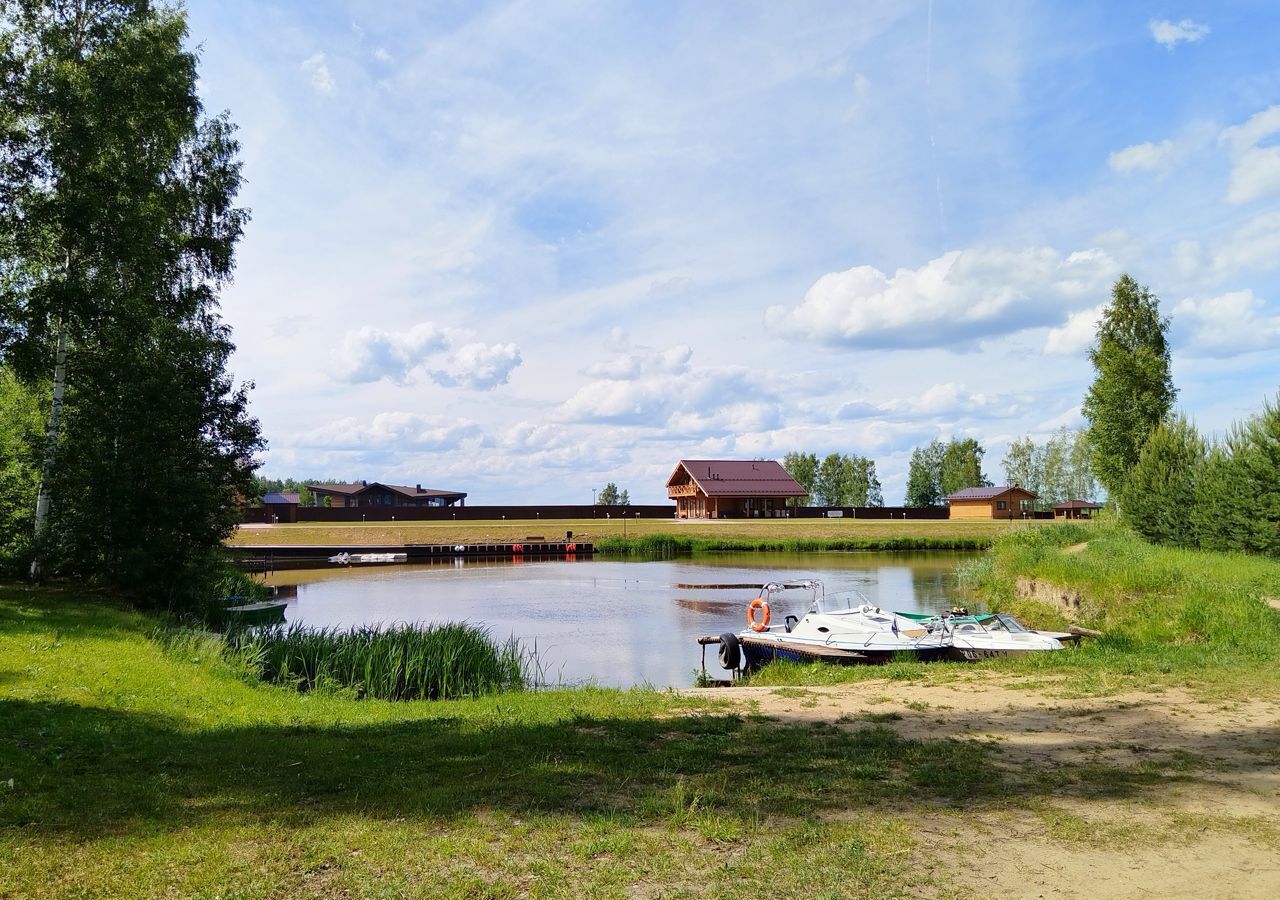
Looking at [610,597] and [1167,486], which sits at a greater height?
[1167,486]

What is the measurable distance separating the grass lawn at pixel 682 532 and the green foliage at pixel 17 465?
1699 inches

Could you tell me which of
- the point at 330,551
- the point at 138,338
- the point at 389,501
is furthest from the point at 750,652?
the point at 389,501

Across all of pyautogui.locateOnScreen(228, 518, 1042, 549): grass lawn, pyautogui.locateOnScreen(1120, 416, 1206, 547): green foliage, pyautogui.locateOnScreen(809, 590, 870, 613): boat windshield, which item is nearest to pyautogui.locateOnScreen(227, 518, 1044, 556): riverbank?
pyautogui.locateOnScreen(228, 518, 1042, 549): grass lawn

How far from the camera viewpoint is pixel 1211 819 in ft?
21.5

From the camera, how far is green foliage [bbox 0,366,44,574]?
745 inches

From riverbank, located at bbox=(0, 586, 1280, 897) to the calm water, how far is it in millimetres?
8476

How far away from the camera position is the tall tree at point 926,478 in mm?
98812

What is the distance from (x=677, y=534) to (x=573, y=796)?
6139 centimetres

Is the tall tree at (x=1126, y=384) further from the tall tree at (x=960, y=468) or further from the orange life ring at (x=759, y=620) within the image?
the tall tree at (x=960, y=468)

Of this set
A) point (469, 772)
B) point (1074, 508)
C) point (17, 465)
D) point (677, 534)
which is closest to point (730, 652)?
point (469, 772)

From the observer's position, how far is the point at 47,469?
18.3 meters

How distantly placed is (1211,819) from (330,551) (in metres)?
62.6

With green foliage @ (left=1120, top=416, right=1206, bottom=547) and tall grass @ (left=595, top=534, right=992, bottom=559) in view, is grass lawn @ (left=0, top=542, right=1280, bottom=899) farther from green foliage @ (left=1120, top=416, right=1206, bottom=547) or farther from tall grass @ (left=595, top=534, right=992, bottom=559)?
tall grass @ (left=595, top=534, right=992, bottom=559)

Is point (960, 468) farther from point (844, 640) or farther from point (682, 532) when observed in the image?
point (844, 640)
